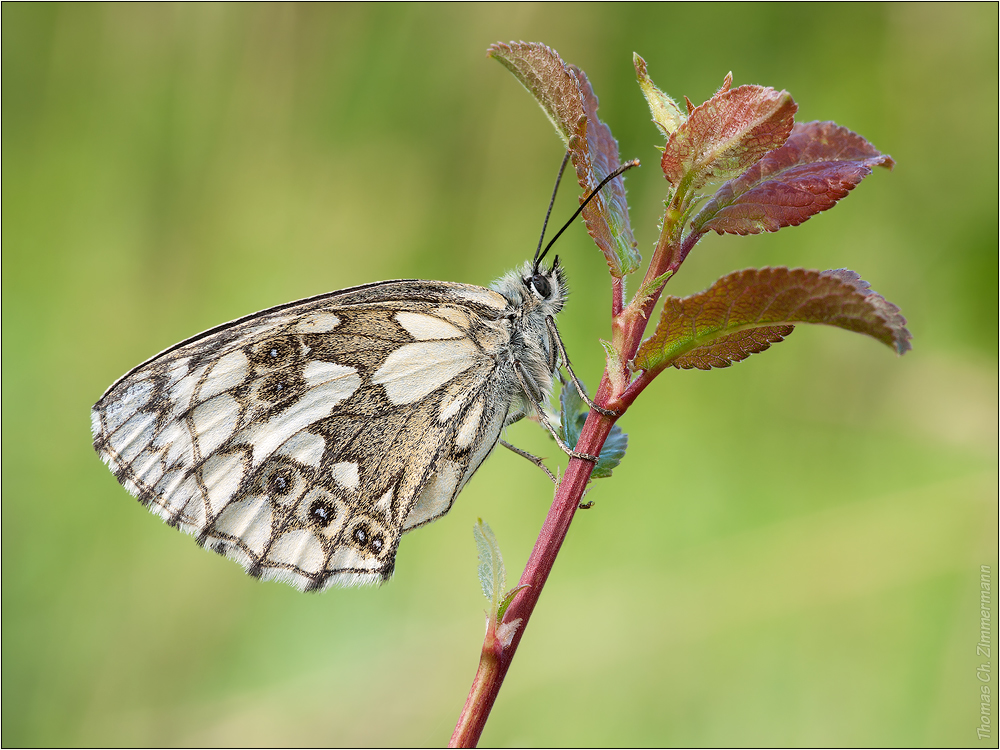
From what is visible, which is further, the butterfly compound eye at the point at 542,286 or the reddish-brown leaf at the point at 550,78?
the butterfly compound eye at the point at 542,286

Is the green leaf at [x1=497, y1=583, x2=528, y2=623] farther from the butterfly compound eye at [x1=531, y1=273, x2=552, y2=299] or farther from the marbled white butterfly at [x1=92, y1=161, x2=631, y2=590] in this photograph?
the butterfly compound eye at [x1=531, y1=273, x2=552, y2=299]

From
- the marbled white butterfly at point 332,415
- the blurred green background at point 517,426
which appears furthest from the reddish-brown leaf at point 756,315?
the blurred green background at point 517,426

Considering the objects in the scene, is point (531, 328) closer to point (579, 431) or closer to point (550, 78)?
point (579, 431)

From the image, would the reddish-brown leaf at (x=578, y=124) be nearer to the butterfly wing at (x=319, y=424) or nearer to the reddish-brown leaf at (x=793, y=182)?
the reddish-brown leaf at (x=793, y=182)

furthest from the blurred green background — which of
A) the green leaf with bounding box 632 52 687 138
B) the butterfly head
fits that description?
the green leaf with bounding box 632 52 687 138

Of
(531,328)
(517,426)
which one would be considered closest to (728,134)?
(531,328)

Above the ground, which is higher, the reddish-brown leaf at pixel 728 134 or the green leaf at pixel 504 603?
the reddish-brown leaf at pixel 728 134
